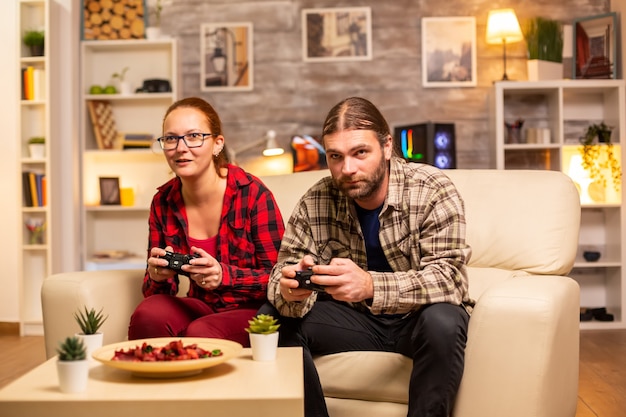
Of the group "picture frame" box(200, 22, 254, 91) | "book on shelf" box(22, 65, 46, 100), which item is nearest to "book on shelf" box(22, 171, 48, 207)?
"book on shelf" box(22, 65, 46, 100)

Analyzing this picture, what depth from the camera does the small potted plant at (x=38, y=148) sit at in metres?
5.08

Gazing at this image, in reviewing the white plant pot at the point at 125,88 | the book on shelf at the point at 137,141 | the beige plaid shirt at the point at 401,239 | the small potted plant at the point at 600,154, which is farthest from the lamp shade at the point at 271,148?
the beige plaid shirt at the point at 401,239

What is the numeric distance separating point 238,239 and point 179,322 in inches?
13.0

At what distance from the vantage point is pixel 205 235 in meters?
2.59

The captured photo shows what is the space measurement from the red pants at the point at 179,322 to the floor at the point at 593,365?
1337 mm

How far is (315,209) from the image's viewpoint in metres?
2.38

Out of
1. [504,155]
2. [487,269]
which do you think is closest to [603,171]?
[504,155]

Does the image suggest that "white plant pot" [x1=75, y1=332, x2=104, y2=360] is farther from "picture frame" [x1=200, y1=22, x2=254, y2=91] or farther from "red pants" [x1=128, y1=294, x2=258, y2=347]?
"picture frame" [x1=200, y1=22, x2=254, y2=91]

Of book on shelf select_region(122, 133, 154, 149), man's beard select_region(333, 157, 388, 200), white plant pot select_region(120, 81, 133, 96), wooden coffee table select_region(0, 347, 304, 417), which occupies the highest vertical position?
white plant pot select_region(120, 81, 133, 96)

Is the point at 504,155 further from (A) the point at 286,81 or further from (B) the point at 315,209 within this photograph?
(B) the point at 315,209

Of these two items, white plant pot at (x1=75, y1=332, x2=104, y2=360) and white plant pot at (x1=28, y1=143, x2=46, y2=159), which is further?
white plant pot at (x1=28, y1=143, x2=46, y2=159)

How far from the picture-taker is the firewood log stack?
17.9 ft

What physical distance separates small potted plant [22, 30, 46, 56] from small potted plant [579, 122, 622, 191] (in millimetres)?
3596

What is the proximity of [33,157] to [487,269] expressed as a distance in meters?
3.49
